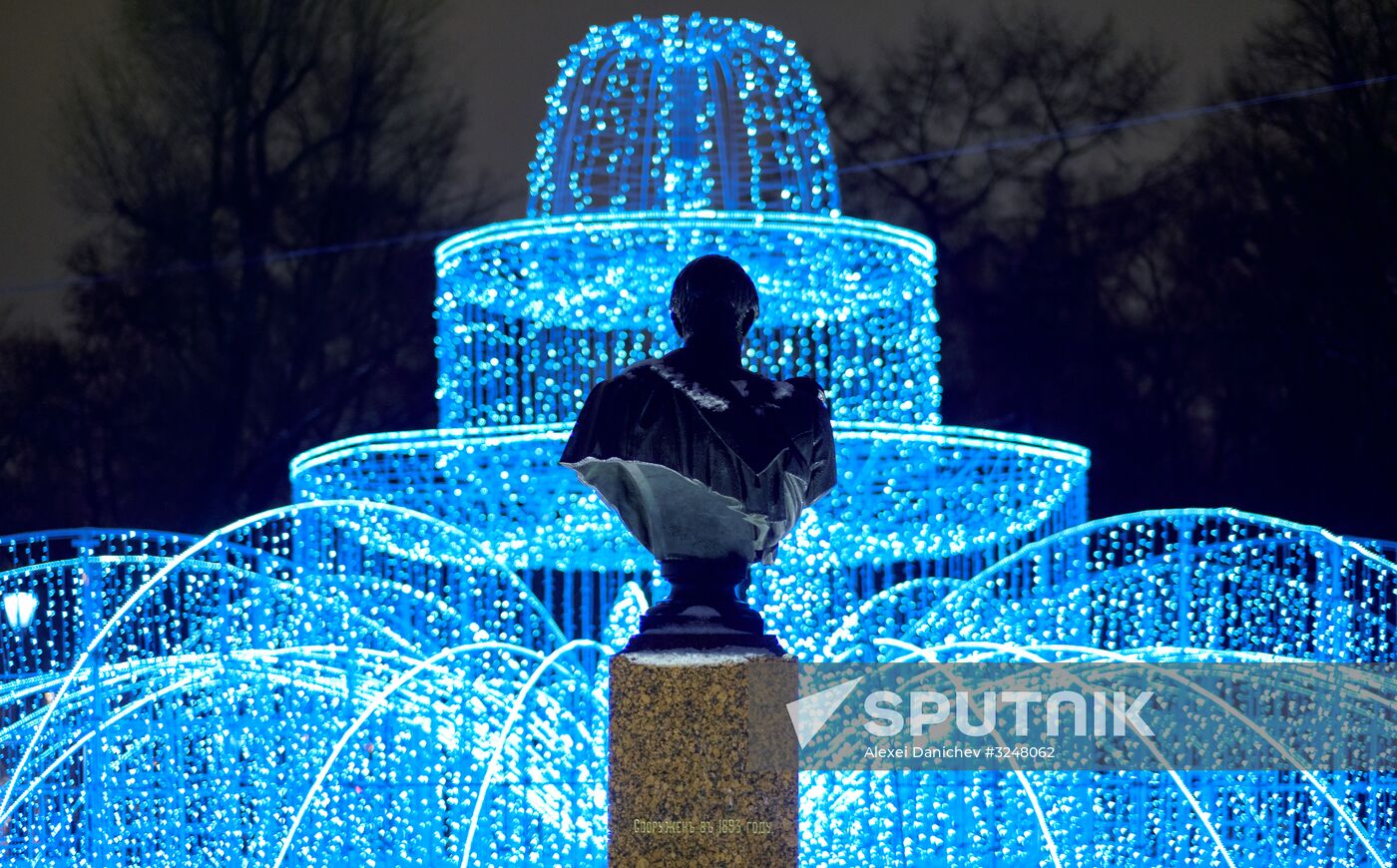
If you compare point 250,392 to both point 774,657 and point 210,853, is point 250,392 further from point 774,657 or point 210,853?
point 774,657

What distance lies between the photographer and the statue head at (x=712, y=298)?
6.10 meters

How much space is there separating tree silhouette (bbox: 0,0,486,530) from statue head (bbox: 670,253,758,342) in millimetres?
18610

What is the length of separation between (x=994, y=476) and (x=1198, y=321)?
45.0 feet

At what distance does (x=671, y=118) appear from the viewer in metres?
12.7

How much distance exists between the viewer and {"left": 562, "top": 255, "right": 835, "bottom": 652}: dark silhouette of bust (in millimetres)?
5930

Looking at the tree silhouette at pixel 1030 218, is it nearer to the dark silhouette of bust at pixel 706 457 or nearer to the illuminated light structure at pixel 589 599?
the illuminated light structure at pixel 589 599

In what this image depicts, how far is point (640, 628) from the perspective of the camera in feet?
19.8

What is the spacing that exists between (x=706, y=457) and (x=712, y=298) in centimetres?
50

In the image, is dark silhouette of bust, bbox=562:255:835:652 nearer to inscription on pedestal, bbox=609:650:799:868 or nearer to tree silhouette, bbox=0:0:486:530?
inscription on pedestal, bbox=609:650:799:868

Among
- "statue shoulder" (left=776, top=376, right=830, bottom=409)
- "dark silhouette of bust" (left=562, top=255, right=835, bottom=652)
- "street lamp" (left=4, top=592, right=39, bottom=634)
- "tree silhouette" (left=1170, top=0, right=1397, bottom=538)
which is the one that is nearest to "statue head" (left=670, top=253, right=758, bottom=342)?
"dark silhouette of bust" (left=562, top=255, right=835, bottom=652)

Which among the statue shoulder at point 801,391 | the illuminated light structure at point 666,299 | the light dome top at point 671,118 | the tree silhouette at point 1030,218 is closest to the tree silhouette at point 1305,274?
the tree silhouette at point 1030,218

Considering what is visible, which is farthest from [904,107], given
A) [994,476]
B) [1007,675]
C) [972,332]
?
[1007,675]

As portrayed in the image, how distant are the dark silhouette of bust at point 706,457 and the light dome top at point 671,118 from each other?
6.27 m

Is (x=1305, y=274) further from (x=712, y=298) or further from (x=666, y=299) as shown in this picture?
(x=712, y=298)
